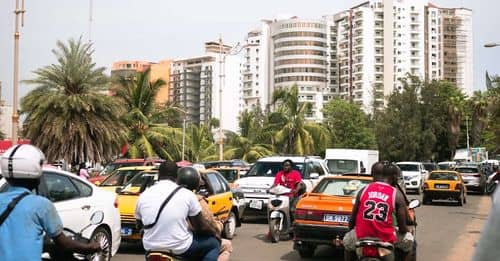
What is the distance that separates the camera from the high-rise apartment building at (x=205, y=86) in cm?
15550

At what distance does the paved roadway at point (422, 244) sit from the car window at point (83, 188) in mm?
1969

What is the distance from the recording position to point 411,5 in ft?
461

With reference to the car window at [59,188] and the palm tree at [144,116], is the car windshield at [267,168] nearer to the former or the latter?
the car window at [59,188]

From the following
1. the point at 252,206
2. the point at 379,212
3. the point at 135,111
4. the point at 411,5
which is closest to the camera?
the point at 379,212

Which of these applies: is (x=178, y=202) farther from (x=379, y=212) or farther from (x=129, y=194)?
(x=129, y=194)

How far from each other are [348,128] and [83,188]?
177ft

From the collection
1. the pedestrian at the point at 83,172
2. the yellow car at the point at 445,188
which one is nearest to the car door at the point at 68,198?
the pedestrian at the point at 83,172

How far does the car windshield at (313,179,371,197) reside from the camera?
1180 cm

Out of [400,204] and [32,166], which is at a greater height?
[32,166]

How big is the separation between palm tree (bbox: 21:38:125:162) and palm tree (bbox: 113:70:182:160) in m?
9.52

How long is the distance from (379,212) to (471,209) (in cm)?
2022

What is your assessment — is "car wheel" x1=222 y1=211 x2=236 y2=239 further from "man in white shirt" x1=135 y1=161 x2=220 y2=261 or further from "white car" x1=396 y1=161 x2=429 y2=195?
"white car" x1=396 y1=161 x2=429 y2=195

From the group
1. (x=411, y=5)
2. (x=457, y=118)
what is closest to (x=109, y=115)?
(x=457, y=118)

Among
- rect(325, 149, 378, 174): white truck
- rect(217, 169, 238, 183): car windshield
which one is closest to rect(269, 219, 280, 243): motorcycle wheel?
rect(217, 169, 238, 183): car windshield
